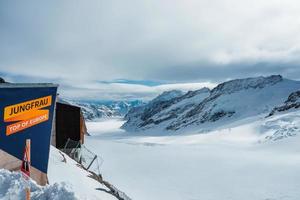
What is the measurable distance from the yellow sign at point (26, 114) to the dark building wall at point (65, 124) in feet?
68.2

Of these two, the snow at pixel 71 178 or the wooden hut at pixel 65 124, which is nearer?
the snow at pixel 71 178

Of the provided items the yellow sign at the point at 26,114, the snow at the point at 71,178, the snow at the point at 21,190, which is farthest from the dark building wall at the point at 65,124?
the snow at the point at 21,190

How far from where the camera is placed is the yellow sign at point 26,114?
29.4 feet

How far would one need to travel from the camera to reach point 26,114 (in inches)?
365

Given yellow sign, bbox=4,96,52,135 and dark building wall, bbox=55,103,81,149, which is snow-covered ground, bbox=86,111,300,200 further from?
yellow sign, bbox=4,96,52,135

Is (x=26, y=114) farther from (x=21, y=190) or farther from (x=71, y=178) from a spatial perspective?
(x=71, y=178)

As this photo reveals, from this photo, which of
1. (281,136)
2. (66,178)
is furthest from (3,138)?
(281,136)

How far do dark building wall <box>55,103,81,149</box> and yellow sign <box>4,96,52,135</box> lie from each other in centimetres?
2080

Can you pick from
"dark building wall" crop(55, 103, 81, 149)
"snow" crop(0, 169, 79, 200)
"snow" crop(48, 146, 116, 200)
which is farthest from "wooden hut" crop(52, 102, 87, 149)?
"snow" crop(0, 169, 79, 200)

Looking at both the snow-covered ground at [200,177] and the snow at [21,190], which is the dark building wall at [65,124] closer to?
the snow-covered ground at [200,177]

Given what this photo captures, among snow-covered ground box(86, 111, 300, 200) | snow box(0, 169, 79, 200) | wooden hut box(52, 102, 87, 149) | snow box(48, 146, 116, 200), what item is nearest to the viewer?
snow box(0, 169, 79, 200)

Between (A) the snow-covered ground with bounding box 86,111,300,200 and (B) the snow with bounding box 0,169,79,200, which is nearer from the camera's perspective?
(B) the snow with bounding box 0,169,79,200

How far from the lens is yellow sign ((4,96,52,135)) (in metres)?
8.96

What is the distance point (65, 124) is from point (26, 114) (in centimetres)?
2172
